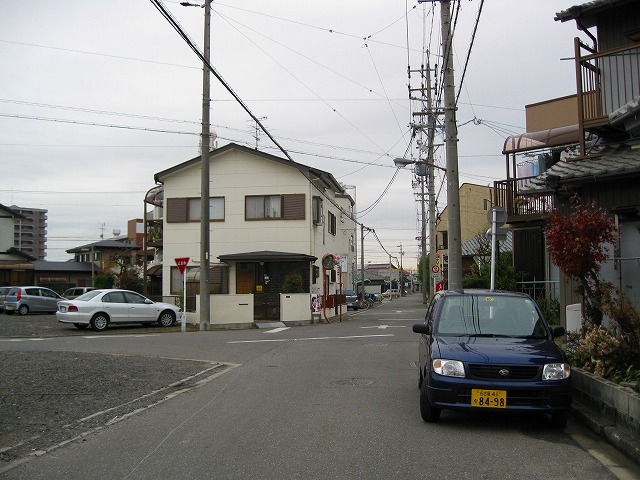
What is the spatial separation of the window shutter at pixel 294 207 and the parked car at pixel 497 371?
72.6 ft

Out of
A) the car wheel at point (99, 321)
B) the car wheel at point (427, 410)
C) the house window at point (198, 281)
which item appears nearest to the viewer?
the car wheel at point (427, 410)

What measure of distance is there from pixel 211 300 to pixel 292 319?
3737 millimetres

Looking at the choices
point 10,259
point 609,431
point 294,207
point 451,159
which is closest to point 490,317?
point 609,431

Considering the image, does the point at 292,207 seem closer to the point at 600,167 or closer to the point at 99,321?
the point at 99,321

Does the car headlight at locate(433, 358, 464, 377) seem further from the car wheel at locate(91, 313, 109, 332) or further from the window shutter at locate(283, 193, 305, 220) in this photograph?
the window shutter at locate(283, 193, 305, 220)

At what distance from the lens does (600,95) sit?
42.6ft

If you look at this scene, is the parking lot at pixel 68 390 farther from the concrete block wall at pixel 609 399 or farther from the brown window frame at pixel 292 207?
the brown window frame at pixel 292 207

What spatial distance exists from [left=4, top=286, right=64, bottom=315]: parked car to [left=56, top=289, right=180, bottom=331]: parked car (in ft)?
34.8

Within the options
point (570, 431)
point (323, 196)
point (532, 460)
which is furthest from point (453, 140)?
point (323, 196)

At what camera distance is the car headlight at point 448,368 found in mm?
6871

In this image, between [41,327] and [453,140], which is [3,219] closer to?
[41,327]

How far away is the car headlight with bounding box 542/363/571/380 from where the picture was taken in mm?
6754

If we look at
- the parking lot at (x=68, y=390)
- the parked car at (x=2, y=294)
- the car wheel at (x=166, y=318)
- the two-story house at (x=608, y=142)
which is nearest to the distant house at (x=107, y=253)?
the parked car at (x=2, y=294)

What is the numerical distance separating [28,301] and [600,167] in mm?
29905
